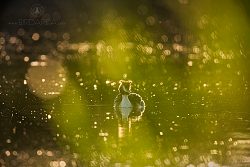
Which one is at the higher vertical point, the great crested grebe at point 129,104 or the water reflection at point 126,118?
the great crested grebe at point 129,104

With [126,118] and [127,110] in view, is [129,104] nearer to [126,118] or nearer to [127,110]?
[127,110]

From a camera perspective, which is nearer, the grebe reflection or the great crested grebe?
the grebe reflection

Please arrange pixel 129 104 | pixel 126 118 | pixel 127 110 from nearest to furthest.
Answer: pixel 126 118 → pixel 127 110 → pixel 129 104

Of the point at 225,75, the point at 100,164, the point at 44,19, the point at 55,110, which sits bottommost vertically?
the point at 100,164

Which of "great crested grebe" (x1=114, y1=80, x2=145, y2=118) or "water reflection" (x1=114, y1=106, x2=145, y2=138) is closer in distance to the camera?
"water reflection" (x1=114, y1=106, x2=145, y2=138)

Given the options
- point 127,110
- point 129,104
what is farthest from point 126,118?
point 129,104

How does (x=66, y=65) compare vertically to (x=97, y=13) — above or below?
below

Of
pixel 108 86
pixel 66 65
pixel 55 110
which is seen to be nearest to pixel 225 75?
pixel 108 86

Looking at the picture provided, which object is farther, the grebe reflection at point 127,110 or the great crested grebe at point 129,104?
→ the great crested grebe at point 129,104

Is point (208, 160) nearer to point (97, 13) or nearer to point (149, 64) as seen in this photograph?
point (149, 64)

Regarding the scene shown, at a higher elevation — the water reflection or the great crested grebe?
the great crested grebe

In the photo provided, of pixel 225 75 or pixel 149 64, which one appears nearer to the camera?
pixel 225 75
